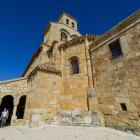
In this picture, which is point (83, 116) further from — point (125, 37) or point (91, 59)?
point (125, 37)

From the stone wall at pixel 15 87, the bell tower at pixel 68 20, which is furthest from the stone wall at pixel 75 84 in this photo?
the bell tower at pixel 68 20

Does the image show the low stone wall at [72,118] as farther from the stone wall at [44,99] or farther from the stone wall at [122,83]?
the stone wall at [122,83]

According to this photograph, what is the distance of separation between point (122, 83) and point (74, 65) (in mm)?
4675

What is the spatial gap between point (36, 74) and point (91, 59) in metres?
4.62

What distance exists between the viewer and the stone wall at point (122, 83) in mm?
6344

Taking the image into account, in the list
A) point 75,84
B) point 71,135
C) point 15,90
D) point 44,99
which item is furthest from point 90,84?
point 15,90

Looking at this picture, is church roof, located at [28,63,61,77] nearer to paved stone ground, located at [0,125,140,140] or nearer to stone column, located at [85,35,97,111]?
stone column, located at [85,35,97,111]

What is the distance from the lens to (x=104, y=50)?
866cm

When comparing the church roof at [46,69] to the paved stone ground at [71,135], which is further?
the church roof at [46,69]

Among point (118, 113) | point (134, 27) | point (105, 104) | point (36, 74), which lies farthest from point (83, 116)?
point (134, 27)

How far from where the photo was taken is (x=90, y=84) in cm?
903

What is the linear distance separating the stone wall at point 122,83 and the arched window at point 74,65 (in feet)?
7.38

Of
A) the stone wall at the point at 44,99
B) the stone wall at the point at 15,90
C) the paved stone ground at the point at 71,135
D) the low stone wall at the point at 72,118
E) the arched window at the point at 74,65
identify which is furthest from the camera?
the arched window at the point at 74,65

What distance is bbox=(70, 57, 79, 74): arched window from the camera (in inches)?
409
